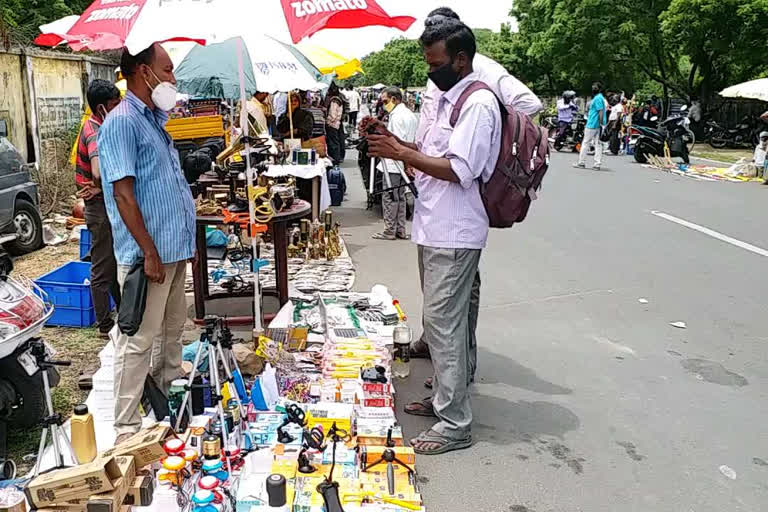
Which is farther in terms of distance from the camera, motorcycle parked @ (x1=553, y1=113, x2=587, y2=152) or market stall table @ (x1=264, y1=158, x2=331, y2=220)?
motorcycle parked @ (x1=553, y1=113, x2=587, y2=152)

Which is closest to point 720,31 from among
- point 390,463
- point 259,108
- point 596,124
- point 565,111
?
point 565,111

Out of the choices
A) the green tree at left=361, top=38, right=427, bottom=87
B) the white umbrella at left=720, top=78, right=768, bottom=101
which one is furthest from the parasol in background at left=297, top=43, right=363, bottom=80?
the green tree at left=361, top=38, right=427, bottom=87

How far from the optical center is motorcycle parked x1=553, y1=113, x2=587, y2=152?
20.5 meters

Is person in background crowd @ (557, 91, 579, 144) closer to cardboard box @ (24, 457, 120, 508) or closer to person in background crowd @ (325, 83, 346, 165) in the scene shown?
person in background crowd @ (325, 83, 346, 165)

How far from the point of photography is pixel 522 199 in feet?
12.3

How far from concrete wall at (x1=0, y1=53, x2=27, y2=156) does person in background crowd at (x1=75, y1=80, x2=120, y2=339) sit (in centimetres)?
548

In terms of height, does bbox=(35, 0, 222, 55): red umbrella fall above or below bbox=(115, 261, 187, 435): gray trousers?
above

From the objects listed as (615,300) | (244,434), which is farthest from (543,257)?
(244,434)

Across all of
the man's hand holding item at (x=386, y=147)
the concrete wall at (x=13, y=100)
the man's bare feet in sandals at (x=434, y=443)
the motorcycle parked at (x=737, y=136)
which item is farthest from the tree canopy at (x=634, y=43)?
the man's bare feet in sandals at (x=434, y=443)

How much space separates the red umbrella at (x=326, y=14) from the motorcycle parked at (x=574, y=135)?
682 inches

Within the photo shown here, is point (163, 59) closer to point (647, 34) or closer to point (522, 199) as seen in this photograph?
point (522, 199)

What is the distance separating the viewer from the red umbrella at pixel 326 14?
12.4 feet

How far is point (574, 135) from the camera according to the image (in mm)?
20766

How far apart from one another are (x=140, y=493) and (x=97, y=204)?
113 inches
